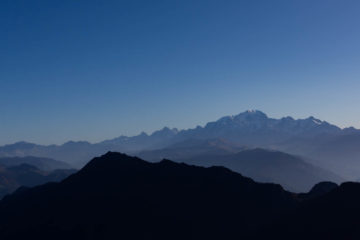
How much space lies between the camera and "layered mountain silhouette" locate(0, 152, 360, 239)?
3423 inches

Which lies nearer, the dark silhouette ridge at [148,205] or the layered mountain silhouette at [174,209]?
the layered mountain silhouette at [174,209]

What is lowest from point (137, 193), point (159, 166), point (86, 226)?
point (86, 226)

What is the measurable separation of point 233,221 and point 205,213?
8.45 meters

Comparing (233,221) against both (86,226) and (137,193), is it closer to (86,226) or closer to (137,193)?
(137,193)

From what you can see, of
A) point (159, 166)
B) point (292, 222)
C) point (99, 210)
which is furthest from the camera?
point (159, 166)

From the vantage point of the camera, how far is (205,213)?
105 meters

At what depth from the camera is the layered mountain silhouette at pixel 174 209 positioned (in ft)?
285

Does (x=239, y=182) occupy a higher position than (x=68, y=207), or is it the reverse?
(x=239, y=182)

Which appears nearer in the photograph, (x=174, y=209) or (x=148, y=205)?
(x=174, y=209)

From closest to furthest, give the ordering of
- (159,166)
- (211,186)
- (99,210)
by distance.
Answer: (99,210), (211,186), (159,166)

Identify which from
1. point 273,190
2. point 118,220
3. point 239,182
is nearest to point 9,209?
point 118,220

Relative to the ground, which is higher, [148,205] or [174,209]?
[148,205]

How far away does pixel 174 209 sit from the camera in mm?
106562

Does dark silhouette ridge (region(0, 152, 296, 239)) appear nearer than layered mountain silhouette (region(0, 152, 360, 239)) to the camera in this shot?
No
